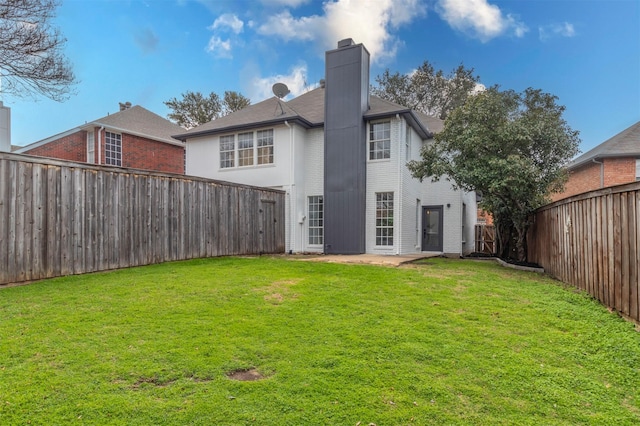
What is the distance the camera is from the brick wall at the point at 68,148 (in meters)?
17.0

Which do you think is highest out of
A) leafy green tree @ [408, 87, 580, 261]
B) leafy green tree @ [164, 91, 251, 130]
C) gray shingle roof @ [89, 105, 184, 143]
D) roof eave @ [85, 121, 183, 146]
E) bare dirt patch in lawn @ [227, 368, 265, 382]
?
leafy green tree @ [164, 91, 251, 130]

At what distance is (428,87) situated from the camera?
99.4 feet

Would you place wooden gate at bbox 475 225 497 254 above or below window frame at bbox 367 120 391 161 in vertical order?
below

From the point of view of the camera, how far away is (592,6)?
11.9 metres

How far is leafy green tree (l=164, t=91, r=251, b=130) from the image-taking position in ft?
103

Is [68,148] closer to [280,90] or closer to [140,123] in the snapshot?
[140,123]

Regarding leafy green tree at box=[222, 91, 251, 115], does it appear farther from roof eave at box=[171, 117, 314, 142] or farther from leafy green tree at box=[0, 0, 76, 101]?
leafy green tree at box=[0, 0, 76, 101]

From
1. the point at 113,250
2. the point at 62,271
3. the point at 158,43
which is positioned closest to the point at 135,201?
the point at 113,250

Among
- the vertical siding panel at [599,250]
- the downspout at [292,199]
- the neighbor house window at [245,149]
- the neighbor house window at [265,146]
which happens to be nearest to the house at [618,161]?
the downspout at [292,199]

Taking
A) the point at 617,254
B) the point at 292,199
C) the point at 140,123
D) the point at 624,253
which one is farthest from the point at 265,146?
the point at 624,253

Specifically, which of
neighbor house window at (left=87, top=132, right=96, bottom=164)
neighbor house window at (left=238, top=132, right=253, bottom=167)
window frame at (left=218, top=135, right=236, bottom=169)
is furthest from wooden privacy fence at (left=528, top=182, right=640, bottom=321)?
neighbor house window at (left=87, top=132, right=96, bottom=164)

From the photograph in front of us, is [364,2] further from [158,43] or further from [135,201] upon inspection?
[135,201]

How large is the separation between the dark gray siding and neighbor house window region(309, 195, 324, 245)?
527 mm

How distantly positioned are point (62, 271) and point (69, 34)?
25.3 feet
